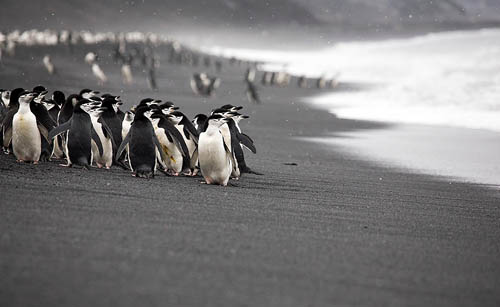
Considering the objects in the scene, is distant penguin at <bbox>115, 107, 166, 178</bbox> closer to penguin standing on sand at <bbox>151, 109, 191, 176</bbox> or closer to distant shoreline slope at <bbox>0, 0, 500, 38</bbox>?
penguin standing on sand at <bbox>151, 109, 191, 176</bbox>

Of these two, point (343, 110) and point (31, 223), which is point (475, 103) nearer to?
point (343, 110)

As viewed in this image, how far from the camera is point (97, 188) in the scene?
17.0 feet

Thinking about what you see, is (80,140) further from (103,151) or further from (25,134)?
(25,134)

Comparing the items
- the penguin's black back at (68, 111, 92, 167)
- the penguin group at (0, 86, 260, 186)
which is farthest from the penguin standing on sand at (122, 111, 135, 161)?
the penguin's black back at (68, 111, 92, 167)

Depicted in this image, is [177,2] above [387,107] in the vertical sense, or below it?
above

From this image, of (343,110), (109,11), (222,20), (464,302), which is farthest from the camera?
(222,20)

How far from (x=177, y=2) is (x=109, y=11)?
40552mm

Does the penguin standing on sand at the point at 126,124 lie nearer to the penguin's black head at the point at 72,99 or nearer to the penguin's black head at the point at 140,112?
the penguin's black head at the point at 72,99

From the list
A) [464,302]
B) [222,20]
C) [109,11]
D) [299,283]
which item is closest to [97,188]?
[299,283]

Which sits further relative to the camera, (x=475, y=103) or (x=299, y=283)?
(x=475, y=103)

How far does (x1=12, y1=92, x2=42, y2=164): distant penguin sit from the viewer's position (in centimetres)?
638

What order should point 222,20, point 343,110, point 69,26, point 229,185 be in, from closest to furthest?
point 229,185 → point 343,110 → point 69,26 → point 222,20

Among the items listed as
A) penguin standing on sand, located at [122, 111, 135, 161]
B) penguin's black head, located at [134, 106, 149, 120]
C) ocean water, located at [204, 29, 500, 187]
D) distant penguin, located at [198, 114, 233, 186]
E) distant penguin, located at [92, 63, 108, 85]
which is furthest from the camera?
distant penguin, located at [92, 63, 108, 85]

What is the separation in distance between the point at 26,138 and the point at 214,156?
166cm
